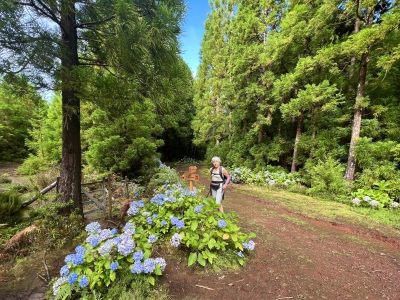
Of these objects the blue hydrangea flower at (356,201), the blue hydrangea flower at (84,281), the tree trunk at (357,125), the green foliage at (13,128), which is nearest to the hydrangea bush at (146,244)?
the blue hydrangea flower at (84,281)

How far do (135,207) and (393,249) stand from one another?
4.20 meters

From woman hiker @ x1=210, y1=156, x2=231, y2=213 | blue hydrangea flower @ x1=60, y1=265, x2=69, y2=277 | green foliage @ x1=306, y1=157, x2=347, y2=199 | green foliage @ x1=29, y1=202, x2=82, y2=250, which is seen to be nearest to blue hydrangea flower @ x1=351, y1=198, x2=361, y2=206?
green foliage @ x1=306, y1=157, x2=347, y2=199

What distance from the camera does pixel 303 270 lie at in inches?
94.1

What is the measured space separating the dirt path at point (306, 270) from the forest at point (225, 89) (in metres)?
0.33

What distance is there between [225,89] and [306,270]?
10.4m

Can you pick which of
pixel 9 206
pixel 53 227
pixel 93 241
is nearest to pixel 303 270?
pixel 93 241

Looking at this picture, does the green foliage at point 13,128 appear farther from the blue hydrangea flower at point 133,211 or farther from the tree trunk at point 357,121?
the tree trunk at point 357,121

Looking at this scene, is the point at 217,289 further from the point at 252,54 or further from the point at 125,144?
the point at 252,54

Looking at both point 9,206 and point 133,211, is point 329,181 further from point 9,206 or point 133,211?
point 9,206

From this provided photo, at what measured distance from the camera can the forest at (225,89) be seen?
2.45m

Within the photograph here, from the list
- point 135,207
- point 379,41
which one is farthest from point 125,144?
point 379,41

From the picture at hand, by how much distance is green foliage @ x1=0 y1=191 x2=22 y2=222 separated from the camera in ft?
7.84

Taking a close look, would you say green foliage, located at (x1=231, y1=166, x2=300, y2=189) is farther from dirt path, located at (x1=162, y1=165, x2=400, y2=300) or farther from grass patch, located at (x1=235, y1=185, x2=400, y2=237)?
dirt path, located at (x1=162, y1=165, x2=400, y2=300)

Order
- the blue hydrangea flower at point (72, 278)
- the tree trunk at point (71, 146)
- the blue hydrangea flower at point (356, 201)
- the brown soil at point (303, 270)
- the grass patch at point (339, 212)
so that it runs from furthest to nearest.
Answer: the blue hydrangea flower at point (356, 201)
the grass patch at point (339, 212)
the tree trunk at point (71, 146)
the brown soil at point (303, 270)
the blue hydrangea flower at point (72, 278)
